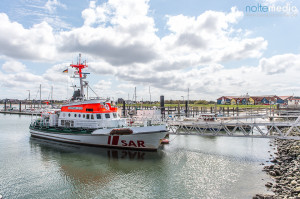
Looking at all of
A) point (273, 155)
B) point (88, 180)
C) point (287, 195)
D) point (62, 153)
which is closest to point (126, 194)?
point (88, 180)

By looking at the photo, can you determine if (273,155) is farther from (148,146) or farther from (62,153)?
(62,153)

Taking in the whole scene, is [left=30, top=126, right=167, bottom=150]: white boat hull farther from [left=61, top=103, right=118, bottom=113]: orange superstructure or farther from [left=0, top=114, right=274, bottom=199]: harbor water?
[left=61, top=103, right=118, bottom=113]: orange superstructure

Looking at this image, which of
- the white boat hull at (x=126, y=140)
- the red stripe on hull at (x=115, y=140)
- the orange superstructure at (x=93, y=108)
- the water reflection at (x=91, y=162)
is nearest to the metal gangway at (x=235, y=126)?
the white boat hull at (x=126, y=140)

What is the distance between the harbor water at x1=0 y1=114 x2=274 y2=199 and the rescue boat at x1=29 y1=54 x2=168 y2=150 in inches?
40.8

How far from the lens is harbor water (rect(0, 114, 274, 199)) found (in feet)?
39.3

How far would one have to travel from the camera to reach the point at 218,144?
24.6 meters

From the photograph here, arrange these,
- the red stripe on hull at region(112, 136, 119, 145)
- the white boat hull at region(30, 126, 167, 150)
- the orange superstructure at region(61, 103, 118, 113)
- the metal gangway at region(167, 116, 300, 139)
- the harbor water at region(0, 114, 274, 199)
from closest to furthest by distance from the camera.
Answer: the harbor water at region(0, 114, 274, 199)
the metal gangway at region(167, 116, 300, 139)
the white boat hull at region(30, 126, 167, 150)
the red stripe on hull at region(112, 136, 119, 145)
the orange superstructure at region(61, 103, 118, 113)

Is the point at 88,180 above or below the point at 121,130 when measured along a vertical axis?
below

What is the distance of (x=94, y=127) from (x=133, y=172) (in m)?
9.09

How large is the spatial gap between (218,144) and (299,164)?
1010cm

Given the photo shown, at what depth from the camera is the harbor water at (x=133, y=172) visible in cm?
1197

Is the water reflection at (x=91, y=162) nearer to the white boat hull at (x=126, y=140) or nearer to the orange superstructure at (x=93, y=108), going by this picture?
the white boat hull at (x=126, y=140)

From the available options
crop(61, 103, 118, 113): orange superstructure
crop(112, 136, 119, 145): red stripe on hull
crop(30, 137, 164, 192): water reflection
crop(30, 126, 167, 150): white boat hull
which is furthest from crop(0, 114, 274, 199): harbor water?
crop(61, 103, 118, 113): orange superstructure

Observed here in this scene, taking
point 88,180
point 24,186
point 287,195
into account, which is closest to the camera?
point 287,195
